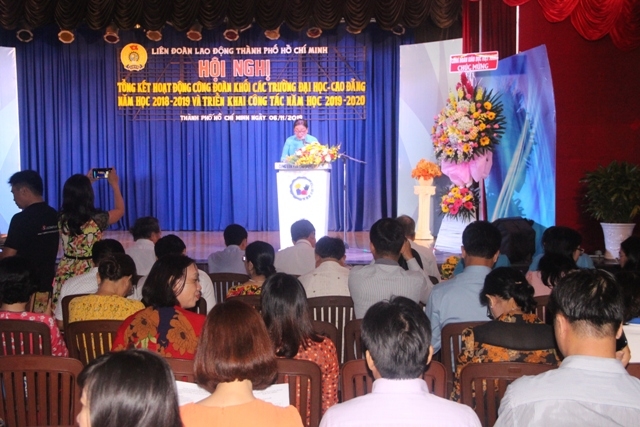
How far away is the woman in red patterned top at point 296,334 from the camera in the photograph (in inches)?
104

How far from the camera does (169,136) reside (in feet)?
38.9

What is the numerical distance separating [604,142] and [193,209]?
22.0 ft

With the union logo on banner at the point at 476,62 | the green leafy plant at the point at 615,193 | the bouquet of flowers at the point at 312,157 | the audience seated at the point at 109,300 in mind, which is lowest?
the audience seated at the point at 109,300

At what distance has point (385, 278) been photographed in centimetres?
367

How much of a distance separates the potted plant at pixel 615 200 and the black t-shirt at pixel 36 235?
15.0 feet

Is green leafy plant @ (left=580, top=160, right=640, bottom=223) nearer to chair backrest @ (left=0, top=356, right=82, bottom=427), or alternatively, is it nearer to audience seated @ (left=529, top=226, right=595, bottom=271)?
audience seated @ (left=529, top=226, right=595, bottom=271)

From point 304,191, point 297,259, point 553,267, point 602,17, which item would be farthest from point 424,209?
point 553,267

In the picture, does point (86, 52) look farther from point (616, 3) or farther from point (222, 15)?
point (616, 3)

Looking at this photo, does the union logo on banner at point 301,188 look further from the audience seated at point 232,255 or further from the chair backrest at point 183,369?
the chair backrest at point 183,369

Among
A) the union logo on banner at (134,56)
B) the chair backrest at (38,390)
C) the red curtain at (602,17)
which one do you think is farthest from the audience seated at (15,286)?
the union logo on banner at (134,56)

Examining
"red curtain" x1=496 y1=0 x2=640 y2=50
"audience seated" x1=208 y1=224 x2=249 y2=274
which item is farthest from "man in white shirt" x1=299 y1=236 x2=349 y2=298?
"red curtain" x1=496 y1=0 x2=640 y2=50

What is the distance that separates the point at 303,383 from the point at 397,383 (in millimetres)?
558

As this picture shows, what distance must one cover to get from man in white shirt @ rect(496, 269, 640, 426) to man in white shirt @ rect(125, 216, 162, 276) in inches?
138

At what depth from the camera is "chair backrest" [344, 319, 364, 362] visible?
3.13m
